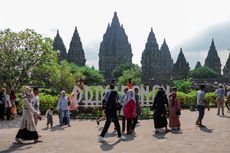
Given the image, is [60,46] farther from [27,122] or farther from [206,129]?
[27,122]

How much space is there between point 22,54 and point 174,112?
508 inches

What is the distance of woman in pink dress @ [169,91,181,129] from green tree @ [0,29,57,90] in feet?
40.0

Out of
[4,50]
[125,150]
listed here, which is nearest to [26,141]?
A: [125,150]

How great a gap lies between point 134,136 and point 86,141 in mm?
1805

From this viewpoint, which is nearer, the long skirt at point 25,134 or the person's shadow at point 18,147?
the person's shadow at point 18,147

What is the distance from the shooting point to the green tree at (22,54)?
24.7 meters

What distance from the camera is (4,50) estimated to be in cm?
2497

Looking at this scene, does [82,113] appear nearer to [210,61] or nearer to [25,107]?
[25,107]

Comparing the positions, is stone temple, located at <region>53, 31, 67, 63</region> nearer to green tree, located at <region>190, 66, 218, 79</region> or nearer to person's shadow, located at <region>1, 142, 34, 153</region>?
green tree, located at <region>190, 66, 218, 79</region>

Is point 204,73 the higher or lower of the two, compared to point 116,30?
lower

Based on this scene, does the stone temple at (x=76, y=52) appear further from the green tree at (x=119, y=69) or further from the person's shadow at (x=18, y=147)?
the person's shadow at (x=18, y=147)

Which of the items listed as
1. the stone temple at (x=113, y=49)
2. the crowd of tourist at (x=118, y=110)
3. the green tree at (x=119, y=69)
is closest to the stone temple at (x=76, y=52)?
the green tree at (x=119, y=69)

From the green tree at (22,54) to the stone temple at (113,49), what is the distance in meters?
81.2

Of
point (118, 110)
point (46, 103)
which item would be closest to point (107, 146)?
point (118, 110)
